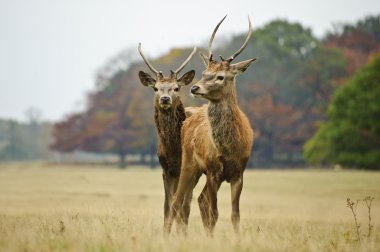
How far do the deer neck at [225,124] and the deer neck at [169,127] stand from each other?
1.38m

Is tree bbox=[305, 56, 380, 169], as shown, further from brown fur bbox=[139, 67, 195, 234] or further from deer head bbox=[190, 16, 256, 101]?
deer head bbox=[190, 16, 256, 101]

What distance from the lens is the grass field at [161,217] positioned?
8.38 m

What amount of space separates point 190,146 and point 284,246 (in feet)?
9.53

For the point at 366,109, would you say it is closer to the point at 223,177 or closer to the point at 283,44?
the point at 283,44

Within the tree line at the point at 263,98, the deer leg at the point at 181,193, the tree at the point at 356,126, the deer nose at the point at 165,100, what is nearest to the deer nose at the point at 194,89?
the deer nose at the point at 165,100

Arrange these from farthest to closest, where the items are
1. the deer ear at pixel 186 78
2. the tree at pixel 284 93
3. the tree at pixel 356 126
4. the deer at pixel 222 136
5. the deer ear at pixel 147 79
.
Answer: the tree at pixel 284 93, the tree at pixel 356 126, the deer ear at pixel 147 79, the deer ear at pixel 186 78, the deer at pixel 222 136

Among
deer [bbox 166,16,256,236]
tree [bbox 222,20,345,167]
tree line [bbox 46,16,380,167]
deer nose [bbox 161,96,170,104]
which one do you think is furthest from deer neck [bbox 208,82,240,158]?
tree [bbox 222,20,345,167]

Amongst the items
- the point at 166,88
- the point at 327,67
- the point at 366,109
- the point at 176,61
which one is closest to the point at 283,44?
the point at 327,67

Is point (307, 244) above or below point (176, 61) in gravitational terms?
below

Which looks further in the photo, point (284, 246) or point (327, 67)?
point (327, 67)

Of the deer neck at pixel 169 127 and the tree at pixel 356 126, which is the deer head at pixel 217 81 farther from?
the tree at pixel 356 126

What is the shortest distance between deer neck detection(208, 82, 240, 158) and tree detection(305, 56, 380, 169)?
103 feet

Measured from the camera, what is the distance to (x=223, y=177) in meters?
10.1

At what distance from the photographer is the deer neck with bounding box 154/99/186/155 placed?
11.4 metres
